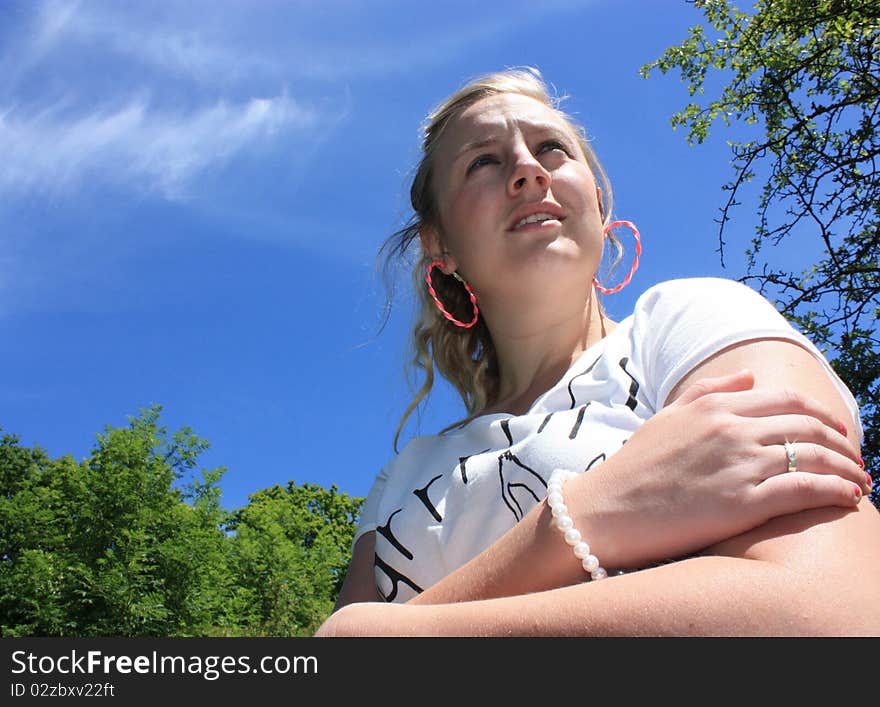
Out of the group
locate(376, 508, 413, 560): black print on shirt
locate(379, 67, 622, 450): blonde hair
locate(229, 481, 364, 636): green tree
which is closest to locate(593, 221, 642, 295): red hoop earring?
locate(379, 67, 622, 450): blonde hair

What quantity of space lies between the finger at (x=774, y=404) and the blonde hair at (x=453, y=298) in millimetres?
1255

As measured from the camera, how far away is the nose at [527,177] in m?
2.02

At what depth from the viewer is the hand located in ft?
3.44

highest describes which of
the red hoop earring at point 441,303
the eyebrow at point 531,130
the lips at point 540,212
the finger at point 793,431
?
the eyebrow at point 531,130

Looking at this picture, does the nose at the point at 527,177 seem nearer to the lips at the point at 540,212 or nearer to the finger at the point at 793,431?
the lips at the point at 540,212

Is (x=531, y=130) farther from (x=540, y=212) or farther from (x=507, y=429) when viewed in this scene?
(x=507, y=429)

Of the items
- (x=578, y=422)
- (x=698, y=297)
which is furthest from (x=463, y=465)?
(x=698, y=297)

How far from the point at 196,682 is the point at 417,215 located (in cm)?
196

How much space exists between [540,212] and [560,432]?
683mm

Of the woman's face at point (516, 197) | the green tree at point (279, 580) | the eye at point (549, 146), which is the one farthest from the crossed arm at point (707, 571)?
the green tree at point (279, 580)

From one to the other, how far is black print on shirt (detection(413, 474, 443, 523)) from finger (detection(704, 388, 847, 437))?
2.57 feet

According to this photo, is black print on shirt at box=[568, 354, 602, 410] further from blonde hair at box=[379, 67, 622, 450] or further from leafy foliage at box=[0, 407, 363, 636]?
leafy foliage at box=[0, 407, 363, 636]

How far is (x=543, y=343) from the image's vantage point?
2148mm

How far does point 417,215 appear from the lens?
8.99ft
